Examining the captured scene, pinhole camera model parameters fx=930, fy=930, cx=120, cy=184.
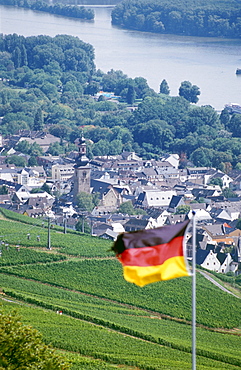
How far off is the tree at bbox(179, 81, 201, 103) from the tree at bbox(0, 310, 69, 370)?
58.4 meters

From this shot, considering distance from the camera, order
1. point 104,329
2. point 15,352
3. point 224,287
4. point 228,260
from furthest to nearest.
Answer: point 228,260 < point 224,287 < point 104,329 < point 15,352

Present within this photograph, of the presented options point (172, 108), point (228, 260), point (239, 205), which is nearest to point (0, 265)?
point (228, 260)

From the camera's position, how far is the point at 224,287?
72.6 feet

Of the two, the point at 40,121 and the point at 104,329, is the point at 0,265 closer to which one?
the point at 104,329

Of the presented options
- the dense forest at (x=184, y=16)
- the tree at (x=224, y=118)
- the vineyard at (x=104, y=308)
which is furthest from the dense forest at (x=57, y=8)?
the vineyard at (x=104, y=308)

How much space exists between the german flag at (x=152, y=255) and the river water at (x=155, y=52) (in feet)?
204

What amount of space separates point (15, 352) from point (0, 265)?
10.3 meters

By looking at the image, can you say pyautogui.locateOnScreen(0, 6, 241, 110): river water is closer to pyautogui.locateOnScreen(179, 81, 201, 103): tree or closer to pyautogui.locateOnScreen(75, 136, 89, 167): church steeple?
pyautogui.locateOnScreen(179, 81, 201, 103): tree

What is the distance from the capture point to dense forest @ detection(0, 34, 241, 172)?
51.9 metres

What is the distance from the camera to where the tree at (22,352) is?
972 centimetres

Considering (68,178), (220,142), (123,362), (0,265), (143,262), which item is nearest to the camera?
(143,262)

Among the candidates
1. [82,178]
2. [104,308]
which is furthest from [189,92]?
[104,308]

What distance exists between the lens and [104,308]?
17500 mm

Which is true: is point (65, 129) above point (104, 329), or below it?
below
